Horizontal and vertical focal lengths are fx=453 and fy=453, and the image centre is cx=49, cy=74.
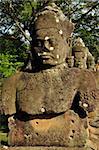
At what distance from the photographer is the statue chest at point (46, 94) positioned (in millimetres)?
5109

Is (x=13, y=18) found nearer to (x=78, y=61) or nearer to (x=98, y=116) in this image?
(x=78, y=61)

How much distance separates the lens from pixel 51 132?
5.06 m

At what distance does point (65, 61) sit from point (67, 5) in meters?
28.0

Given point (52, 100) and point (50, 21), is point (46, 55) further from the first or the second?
point (52, 100)

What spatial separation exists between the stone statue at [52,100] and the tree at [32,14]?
1052 inches

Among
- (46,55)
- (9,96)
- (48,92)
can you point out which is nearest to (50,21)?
(46,55)

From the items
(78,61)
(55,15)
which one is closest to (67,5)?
(78,61)

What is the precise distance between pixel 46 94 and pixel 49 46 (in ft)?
1.79

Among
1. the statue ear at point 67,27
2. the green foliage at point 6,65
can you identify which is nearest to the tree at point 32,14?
the green foliage at point 6,65

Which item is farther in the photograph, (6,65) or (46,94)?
(6,65)

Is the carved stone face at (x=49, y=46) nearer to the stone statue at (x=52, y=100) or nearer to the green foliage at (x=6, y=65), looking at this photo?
the stone statue at (x=52, y=100)

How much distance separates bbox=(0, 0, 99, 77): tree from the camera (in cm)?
3244

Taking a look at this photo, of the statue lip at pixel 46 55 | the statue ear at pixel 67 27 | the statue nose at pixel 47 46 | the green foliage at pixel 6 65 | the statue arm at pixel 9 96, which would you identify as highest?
the statue ear at pixel 67 27

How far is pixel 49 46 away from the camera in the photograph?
512 centimetres
